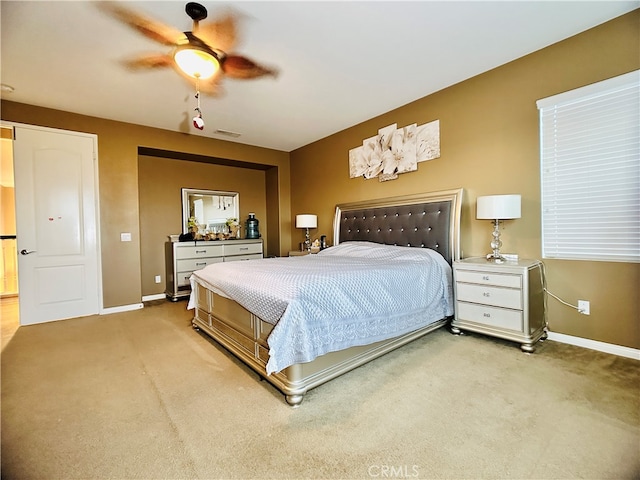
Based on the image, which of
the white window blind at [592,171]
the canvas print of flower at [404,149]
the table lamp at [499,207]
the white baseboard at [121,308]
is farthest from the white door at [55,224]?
the white window blind at [592,171]

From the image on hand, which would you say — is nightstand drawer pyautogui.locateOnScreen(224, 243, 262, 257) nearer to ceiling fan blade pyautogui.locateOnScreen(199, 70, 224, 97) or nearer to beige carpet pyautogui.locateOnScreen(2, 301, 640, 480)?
ceiling fan blade pyautogui.locateOnScreen(199, 70, 224, 97)

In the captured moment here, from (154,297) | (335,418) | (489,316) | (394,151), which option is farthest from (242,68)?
(154,297)

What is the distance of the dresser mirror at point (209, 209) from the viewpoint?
17.5 feet

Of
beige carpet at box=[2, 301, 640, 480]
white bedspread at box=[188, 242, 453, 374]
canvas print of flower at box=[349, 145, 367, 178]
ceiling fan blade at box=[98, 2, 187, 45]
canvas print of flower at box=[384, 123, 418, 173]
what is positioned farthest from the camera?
canvas print of flower at box=[349, 145, 367, 178]

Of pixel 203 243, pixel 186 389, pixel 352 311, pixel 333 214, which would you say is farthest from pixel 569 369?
pixel 203 243

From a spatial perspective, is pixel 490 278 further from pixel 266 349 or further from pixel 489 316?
pixel 266 349

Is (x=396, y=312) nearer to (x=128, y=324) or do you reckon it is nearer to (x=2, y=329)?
(x=128, y=324)

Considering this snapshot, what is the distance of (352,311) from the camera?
82.0 inches

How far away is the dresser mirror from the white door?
1452 mm

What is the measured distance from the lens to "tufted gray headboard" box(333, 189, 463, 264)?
327cm

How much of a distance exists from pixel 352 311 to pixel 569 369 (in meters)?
1.70

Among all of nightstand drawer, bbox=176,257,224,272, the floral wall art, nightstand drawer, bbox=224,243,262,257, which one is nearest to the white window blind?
the floral wall art

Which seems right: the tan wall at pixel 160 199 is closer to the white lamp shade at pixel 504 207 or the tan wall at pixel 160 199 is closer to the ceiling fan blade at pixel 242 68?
the ceiling fan blade at pixel 242 68

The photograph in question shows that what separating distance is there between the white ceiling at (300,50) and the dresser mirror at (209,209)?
66.1 inches
